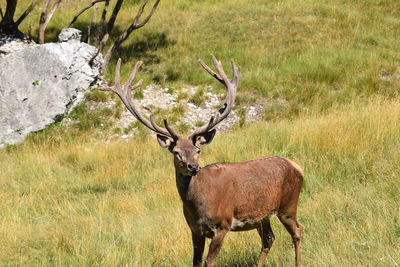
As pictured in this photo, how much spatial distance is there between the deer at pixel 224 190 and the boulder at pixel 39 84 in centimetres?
758

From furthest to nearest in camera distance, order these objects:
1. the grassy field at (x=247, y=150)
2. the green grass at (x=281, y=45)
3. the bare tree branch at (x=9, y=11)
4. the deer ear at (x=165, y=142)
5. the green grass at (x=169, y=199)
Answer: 1. the bare tree branch at (x=9, y=11)
2. the green grass at (x=281, y=45)
3. the grassy field at (x=247, y=150)
4. the green grass at (x=169, y=199)
5. the deer ear at (x=165, y=142)

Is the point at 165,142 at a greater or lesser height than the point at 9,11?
greater

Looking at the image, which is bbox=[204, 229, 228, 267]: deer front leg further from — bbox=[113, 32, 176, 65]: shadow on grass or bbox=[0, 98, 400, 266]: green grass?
bbox=[113, 32, 176, 65]: shadow on grass

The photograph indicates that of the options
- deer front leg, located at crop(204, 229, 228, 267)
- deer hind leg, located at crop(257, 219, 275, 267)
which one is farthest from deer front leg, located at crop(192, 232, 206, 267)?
deer hind leg, located at crop(257, 219, 275, 267)

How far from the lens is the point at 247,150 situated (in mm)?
9266

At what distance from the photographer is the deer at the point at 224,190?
4.57 meters

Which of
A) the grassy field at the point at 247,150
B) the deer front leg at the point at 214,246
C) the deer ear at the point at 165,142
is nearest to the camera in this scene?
the deer front leg at the point at 214,246

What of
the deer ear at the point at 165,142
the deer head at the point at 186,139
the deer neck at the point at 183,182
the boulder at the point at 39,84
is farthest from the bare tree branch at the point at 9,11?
the deer neck at the point at 183,182

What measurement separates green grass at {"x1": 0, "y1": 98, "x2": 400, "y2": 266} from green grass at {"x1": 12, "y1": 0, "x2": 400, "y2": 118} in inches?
121

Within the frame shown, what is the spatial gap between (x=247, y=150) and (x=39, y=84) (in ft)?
19.2

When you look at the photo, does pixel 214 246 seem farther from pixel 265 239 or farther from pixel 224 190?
pixel 265 239

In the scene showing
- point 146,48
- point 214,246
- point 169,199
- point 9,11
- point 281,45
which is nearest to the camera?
point 214,246

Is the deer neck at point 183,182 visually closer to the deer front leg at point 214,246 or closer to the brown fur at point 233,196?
the brown fur at point 233,196

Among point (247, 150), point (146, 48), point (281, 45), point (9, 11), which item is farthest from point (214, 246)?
point (146, 48)
